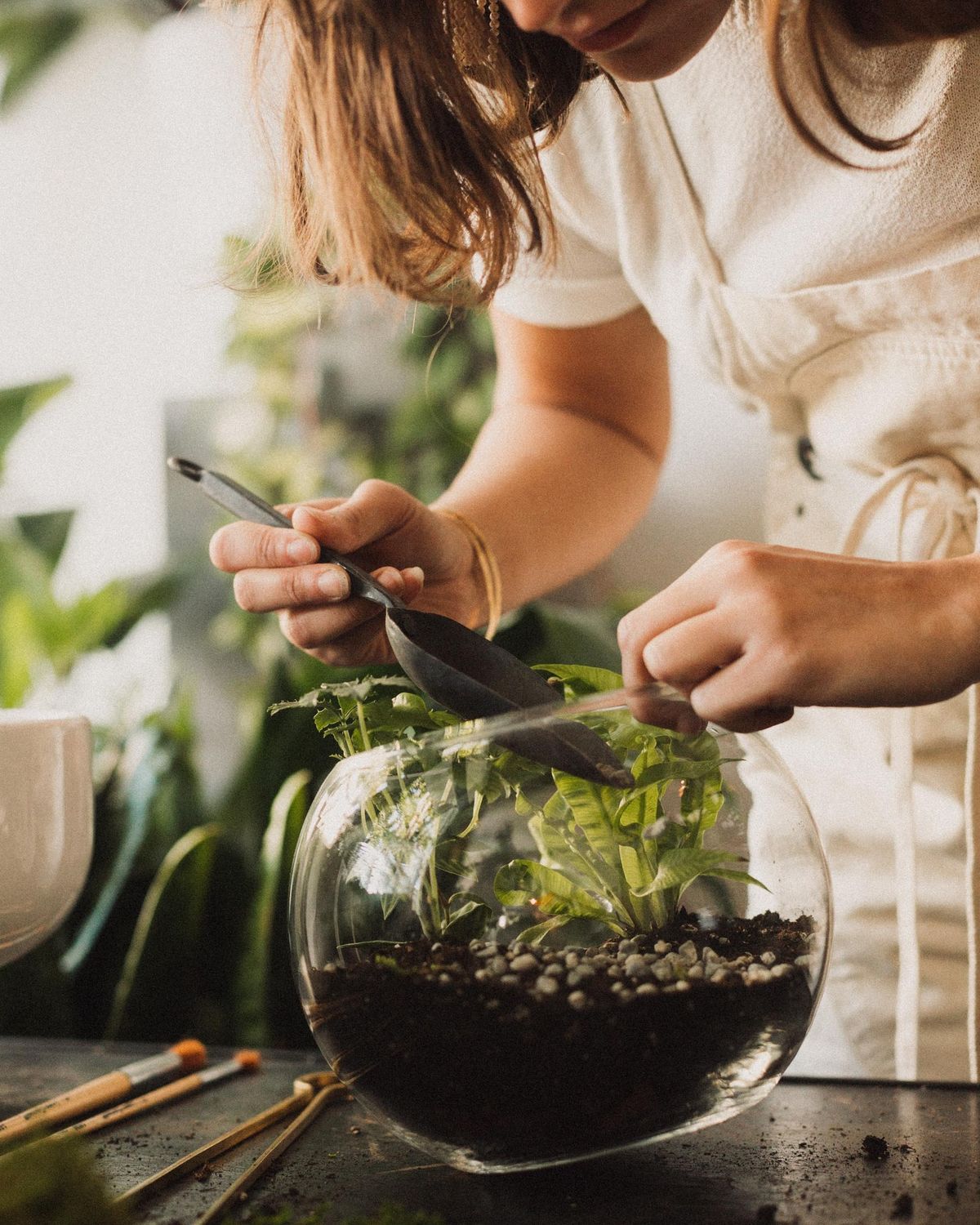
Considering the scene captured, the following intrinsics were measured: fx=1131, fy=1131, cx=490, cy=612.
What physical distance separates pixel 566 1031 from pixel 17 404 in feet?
4.46

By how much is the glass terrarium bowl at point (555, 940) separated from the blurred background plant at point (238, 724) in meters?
0.30

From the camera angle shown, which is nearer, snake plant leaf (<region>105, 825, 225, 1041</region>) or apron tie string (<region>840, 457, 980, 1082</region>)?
apron tie string (<region>840, 457, 980, 1082</region>)

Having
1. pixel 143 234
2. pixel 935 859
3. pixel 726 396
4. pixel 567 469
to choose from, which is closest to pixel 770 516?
pixel 567 469

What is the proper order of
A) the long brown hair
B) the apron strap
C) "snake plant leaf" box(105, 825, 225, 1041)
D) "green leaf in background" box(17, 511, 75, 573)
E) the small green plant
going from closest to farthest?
the small green plant, the long brown hair, the apron strap, "snake plant leaf" box(105, 825, 225, 1041), "green leaf in background" box(17, 511, 75, 573)

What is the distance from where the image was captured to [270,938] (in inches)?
44.6

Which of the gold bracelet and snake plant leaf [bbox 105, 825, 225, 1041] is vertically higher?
the gold bracelet

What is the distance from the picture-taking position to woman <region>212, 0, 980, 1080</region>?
478mm

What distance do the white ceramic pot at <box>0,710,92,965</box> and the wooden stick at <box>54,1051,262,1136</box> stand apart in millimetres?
96

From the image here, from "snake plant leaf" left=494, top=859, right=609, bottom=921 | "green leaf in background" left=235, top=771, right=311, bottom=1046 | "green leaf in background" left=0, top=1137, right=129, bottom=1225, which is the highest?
"snake plant leaf" left=494, top=859, right=609, bottom=921

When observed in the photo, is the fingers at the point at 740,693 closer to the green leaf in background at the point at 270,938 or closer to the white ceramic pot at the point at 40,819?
the white ceramic pot at the point at 40,819

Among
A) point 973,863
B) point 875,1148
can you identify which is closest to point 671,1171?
point 875,1148

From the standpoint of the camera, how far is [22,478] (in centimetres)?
238

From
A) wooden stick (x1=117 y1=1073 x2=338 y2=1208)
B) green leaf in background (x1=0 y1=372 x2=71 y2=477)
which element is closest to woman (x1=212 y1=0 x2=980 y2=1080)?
wooden stick (x1=117 y1=1073 x2=338 y2=1208)

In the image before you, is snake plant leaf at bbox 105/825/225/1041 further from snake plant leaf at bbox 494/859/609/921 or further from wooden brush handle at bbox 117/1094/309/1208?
snake plant leaf at bbox 494/859/609/921
